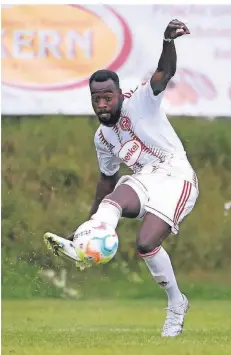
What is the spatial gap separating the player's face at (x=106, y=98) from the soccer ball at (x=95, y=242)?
0.82m

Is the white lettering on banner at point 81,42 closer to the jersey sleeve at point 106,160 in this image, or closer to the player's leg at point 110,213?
the jersey sleeve at point 106,160

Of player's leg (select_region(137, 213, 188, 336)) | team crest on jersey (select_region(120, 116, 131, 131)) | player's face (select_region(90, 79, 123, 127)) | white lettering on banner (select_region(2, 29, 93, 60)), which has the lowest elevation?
player's leg (select_region(137, 213, 188, 336))

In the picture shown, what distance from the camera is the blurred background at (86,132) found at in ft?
32.1

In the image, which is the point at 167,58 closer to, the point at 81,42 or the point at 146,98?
the point at 146,98

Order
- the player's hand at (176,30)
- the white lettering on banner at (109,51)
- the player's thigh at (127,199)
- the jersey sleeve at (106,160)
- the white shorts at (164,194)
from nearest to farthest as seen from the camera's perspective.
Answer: the player's hand at (176,30) < the player's thigh at (127,199) < the white shorts at (164,194) < the jersey sleeve at (106,160) < the white lettering on banner at (109,51)

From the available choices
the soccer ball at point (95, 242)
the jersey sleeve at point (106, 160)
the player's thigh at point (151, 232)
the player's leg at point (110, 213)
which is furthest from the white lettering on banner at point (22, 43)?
the soccer ball at point (95, 242)

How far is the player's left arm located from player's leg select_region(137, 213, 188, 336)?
78 centimetres

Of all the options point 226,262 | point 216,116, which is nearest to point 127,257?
point 226,262

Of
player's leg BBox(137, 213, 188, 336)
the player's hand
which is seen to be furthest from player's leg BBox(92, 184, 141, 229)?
the player's hand

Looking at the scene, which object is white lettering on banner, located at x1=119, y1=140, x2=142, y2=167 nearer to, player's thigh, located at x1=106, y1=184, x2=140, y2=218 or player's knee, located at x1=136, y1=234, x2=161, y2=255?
player's thigh, located at x1=106, y1=184, x2=140, y2=218

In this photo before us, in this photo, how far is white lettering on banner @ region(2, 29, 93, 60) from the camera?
9.77 m

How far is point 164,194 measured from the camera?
661 cm

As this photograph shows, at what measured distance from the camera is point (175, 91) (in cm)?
998

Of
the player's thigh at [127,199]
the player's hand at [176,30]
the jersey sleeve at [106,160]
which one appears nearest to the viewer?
the player's hand at [176,30]
